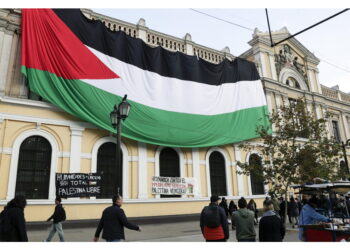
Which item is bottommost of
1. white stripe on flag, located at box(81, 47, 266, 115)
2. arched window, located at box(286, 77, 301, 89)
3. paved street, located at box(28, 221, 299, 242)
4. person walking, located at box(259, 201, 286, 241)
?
paved street, located at box(28, 221, 299, 242)

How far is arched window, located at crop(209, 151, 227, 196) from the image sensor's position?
734 inches

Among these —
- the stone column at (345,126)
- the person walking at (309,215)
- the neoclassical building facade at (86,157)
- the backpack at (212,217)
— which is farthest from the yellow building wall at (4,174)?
the stone column at (345,126)

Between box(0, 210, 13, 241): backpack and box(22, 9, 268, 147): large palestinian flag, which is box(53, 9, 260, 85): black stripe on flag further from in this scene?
box(0, 210, 13, 241): backpack

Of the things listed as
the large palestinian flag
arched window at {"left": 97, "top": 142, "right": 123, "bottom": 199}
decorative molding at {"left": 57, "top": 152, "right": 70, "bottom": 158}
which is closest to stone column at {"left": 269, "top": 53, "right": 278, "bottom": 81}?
the large palestinian flag

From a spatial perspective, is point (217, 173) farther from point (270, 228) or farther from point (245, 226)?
point (270, 228)

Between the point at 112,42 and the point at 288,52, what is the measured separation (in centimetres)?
1829

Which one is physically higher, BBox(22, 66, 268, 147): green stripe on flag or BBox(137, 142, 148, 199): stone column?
BBox(22, 66, 268, 147): green stripe on flag

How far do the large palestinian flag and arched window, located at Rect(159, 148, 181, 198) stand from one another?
Answer: 1.21 meters

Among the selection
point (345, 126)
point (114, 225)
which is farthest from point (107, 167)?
point (345, 126)

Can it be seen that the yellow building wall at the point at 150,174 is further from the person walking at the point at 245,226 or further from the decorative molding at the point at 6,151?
the person walking at the point at 245,226

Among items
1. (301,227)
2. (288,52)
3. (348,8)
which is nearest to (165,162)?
(301,227)

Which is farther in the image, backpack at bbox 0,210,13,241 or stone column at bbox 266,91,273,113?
stone column at bbox 266,91,273,113

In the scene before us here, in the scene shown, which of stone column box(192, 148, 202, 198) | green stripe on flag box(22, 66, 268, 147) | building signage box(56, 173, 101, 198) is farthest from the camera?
stone column box(192, 148, 202, 198)

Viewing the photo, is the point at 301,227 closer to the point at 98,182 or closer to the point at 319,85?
the point at 98,182
